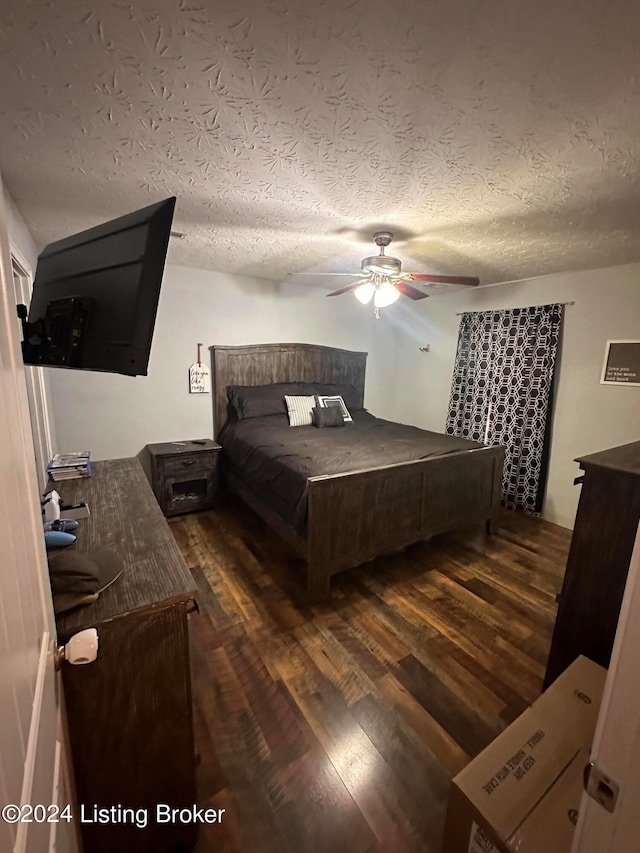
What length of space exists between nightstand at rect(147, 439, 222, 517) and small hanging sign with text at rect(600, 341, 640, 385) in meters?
3.39

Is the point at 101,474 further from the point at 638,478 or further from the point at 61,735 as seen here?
the point at 638,478

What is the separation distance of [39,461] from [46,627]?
1.61 metres

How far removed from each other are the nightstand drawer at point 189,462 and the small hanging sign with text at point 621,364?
3.42 m

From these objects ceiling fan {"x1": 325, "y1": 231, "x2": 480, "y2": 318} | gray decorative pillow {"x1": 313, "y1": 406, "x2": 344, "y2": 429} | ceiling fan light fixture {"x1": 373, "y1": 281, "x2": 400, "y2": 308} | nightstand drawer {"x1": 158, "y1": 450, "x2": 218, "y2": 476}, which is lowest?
nightstand drawer {"x1": 158, "y1": 450, "x2": 218, "y2": 476}

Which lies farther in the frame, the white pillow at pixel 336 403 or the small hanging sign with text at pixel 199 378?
the white pillow at pixel 336 403

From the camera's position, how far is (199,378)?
3500mm

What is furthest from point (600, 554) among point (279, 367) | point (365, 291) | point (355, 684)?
point (279, 367)

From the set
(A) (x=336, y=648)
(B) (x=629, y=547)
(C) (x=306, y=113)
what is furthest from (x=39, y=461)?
(B) (x=629, y=547)

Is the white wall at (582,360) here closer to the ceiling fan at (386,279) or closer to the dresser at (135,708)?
the ceiling fan at (386,279)

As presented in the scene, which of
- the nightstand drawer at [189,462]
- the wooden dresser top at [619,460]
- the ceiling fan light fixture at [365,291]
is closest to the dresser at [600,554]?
the wooden dresser top at [619,460]

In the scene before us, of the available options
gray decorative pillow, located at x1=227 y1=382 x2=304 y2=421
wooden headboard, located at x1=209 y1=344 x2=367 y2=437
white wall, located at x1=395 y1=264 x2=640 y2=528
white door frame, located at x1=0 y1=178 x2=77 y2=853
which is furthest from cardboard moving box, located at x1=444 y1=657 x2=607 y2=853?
wooden headboard, located at x1=209 y1=344 x2=367 y2=437

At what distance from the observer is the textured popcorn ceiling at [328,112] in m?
0.84

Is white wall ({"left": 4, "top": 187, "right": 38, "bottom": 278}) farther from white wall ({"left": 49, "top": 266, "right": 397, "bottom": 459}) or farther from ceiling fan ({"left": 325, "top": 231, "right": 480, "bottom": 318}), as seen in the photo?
ceiling fan ({"left": 325, "top": 231, "right": 480, "bottom": 318})

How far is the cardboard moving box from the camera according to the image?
2.73 ft
